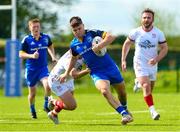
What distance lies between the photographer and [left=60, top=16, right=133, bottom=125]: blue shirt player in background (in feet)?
44.2

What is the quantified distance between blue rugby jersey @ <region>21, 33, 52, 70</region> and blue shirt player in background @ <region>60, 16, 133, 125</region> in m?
3.17

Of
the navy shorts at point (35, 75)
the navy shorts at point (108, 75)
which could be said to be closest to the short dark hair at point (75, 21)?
the navy shorts at point (108, 75)

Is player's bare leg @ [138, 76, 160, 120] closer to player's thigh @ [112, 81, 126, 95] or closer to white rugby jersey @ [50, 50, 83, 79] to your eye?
player's thigh @ [112, 81, 126, 95]

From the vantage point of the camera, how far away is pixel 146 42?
15.6m

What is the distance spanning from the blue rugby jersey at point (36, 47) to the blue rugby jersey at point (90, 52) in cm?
319

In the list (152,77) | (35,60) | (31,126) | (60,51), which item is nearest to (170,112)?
(152,77)

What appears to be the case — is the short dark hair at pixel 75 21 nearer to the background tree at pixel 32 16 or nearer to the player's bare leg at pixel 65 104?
the player's bare leg at pixel 65 104

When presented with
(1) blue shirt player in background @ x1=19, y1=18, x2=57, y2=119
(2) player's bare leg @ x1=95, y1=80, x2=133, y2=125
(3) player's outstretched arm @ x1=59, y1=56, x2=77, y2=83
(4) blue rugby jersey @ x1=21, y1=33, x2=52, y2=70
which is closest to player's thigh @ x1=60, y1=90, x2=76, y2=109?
(3) player's outstretched arm @ x1=59, y1=56, x2=77, y2=83

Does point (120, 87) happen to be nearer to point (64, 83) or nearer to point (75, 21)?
point (64, 83)

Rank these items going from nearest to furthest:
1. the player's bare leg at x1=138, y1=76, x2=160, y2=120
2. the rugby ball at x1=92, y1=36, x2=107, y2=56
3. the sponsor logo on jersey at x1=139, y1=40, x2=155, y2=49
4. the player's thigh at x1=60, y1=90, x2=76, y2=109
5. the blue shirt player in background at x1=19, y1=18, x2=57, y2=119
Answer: the rugby ball at x1=92, y1=36, x2=107, y2=56 < the player's thigh at x1=60, y1=90, x2=76, y2=109 < the player's bare leg at x1=138, y1=76, x2=160, y2=120 < the sponsor logo on jersey at x1=139, y1=40, x2=155, y2=49 < the blue shirt player in background at x1=19, y1=18, x2=57, y2=119

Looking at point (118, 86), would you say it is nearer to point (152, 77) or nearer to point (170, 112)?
point (152, 77)

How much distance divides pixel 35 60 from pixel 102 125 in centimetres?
357

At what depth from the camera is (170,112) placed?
17.8 m

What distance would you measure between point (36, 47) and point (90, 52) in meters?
3.35
